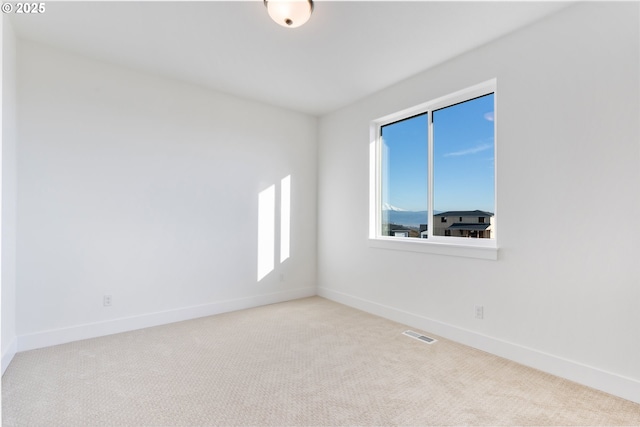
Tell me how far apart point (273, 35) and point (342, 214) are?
2.30m

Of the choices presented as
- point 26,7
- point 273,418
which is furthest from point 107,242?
point 273,418

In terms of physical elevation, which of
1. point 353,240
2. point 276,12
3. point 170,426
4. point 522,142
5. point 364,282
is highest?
point 276,12

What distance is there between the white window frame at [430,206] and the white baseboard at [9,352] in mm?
3334

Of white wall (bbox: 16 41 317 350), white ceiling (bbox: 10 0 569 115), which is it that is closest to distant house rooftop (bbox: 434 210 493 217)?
white ceiling (bbox: 10 0 569 115)

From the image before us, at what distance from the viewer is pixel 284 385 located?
7.57 feet

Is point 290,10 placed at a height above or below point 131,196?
above

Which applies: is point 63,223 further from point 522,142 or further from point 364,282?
point 522,142

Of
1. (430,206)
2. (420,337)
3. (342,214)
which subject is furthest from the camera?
(342,214)

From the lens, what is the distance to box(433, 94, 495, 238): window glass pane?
304cm

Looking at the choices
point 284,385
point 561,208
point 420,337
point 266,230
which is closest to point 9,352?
point 284,385

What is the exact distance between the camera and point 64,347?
290 cm

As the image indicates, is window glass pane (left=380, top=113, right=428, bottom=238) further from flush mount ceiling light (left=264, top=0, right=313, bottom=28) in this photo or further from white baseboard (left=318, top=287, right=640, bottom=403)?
flush mount ceiling light (left=264, top=0, right=313, bottom=28)

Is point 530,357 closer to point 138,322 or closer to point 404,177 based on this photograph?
point 404,177

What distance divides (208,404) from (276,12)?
2510 mm
